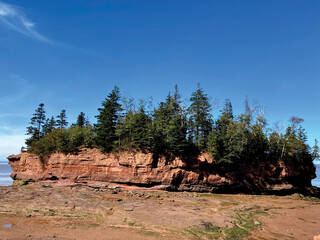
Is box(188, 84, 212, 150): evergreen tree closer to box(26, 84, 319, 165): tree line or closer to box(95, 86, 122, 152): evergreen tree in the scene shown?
box(26, 84, 319, 165): tree line

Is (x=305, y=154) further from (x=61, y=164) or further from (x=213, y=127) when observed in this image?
(x=61, y=164)

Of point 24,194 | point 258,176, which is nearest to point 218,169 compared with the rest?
point 258,176

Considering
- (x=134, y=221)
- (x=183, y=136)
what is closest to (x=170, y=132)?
(x=183, y=136)

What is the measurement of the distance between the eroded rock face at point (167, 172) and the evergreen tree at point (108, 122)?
195cm

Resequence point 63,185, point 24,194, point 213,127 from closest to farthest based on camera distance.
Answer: point 24,194
point 63,185
point 213,127

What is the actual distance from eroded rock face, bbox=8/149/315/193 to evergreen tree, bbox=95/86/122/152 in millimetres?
1953

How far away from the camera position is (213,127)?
3381 centimetres

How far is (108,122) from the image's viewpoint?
105ft

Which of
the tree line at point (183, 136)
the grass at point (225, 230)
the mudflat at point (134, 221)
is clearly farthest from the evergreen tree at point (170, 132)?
the grass at point (225, 230)

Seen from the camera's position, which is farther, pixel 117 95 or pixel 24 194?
pixel 117 95

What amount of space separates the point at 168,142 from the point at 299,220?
59.4ft

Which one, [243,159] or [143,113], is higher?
[143,113]

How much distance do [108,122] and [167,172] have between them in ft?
43.7

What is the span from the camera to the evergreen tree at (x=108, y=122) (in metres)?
30.9
